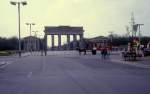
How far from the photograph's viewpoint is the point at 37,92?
17.3m

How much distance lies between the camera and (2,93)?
17.3 m

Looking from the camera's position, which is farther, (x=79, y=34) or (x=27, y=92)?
(x=79, y=34)

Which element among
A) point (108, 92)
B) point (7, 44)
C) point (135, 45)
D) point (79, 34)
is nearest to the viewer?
point (108, 92)

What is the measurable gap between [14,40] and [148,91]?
568 ft

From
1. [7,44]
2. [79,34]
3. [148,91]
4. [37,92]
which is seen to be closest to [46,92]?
[37,92]

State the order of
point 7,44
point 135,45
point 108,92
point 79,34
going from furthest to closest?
point 79,34
point 7,44
point 135,45
point 108,92

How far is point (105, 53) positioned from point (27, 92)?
47701 millimetres

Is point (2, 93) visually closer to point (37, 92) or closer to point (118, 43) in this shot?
point (37, 92)

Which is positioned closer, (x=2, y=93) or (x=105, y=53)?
(x=2, y=93)

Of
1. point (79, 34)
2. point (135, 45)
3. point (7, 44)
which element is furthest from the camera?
point (79, 34)

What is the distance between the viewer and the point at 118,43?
18100cm

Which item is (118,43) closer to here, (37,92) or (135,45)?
(135,45)

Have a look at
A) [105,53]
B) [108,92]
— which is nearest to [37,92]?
[108,92]

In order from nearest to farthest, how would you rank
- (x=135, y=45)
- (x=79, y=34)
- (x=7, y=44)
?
(x=135, y=45) → (x=7, y=44) → (x=79, y=34)
